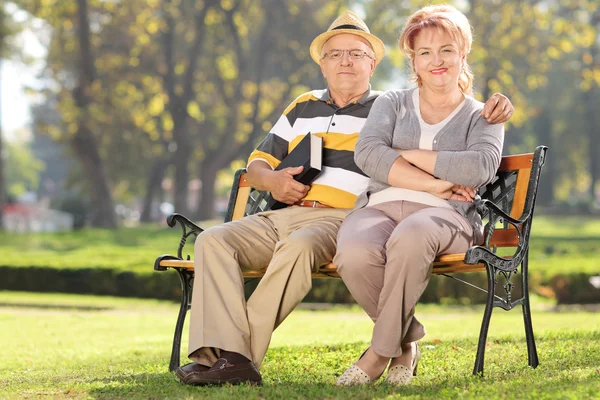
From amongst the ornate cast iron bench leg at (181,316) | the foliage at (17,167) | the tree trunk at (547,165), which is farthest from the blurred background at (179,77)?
the foliage at (17,167)

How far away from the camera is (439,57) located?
4.55 m

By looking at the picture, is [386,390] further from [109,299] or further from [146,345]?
[109,299]

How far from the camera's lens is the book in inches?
193

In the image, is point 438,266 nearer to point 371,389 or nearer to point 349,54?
point 371,389

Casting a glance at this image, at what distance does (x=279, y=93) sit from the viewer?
35.8m

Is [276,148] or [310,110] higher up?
[310,110]

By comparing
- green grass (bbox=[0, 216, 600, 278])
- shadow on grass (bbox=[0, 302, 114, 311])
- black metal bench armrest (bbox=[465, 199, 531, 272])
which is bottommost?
shadow on grass (bbox=[0, 302, 114, 311])

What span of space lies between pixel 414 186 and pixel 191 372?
138cm

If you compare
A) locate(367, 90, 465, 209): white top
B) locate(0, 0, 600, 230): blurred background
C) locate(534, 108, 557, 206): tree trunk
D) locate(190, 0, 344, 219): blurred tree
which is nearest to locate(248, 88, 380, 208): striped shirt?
locate(367, 90, 465, 209): white top

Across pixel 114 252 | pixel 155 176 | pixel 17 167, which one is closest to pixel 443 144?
pixel 114 252

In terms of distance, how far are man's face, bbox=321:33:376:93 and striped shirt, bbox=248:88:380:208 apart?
9cm

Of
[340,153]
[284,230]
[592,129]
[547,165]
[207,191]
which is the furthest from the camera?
[547,165]

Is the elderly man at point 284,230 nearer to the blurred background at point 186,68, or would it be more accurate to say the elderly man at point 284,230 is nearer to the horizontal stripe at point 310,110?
the horizontal stripe at point 310,110

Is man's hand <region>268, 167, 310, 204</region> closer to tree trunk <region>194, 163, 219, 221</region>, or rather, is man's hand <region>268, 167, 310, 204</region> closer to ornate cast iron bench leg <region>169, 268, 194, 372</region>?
ornate cast iron bench leg <region>169, 268, 194, 372</region>
